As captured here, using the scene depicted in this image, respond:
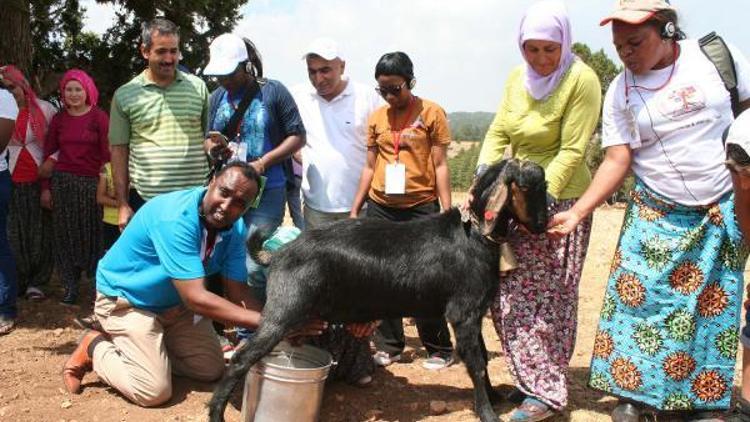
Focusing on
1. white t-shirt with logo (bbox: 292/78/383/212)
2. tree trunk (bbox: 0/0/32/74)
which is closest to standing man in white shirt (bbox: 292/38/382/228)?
white t-shirt with logo (bbox: 292/78/383/212)

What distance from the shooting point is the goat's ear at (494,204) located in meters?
3.38

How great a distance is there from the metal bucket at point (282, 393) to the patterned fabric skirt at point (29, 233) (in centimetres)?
347

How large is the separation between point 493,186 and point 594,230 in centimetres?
849

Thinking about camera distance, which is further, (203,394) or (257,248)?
(203,394)

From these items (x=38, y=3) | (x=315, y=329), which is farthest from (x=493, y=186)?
(x=38, y=3)

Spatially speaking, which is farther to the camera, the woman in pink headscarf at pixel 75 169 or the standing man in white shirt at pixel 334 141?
the woman in pink headscarf at pixel 75 169

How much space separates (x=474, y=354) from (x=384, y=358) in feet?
4.01

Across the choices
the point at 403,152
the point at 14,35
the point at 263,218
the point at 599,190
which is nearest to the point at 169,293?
the point at 263,218

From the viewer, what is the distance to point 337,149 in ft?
15.8

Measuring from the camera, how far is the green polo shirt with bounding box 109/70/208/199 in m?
4.70

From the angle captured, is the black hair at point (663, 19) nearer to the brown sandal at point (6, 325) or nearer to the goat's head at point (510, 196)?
the goat's head at point (510, 196)

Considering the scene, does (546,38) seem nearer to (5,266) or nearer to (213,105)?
(213,105)

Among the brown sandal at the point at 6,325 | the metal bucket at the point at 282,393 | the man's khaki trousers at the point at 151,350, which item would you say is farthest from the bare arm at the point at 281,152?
the brown sandal at the point at 6,325

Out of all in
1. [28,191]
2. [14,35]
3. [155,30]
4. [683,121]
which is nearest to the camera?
[683,121]
